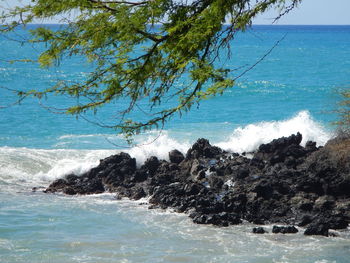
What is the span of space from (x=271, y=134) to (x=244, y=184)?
9247 millimetres

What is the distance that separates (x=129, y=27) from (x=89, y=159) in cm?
1767

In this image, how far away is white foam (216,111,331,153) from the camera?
24797mm

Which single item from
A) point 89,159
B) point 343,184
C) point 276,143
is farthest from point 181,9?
point 89,159

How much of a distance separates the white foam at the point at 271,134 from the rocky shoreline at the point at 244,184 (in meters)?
2.49

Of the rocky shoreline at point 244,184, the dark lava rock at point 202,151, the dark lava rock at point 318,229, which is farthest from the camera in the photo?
the dark lava rock at point 202,151

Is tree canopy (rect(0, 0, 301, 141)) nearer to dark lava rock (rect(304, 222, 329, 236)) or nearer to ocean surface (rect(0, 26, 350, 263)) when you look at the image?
ocean surface (rect(0, 26, 350, 263))

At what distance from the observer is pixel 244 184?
1828 centimetres

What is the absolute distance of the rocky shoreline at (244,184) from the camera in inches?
639

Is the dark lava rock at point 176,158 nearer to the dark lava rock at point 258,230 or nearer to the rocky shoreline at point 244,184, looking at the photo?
the rocky shoreline at point 244,184

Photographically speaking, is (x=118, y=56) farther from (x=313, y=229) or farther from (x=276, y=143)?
(x=276, y=143)

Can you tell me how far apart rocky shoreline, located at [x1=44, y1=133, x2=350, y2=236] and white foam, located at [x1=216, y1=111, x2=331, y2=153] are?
98.0 inches

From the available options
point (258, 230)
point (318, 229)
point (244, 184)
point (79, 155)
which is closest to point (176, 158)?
point (244, 184)

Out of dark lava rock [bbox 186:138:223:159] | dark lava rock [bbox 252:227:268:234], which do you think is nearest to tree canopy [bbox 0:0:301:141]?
dark lava rock [bbox 252:227:268:234]

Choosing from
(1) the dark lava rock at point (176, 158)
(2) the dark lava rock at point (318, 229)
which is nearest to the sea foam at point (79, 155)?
(1) the dark lava rock at point (176, 158)
